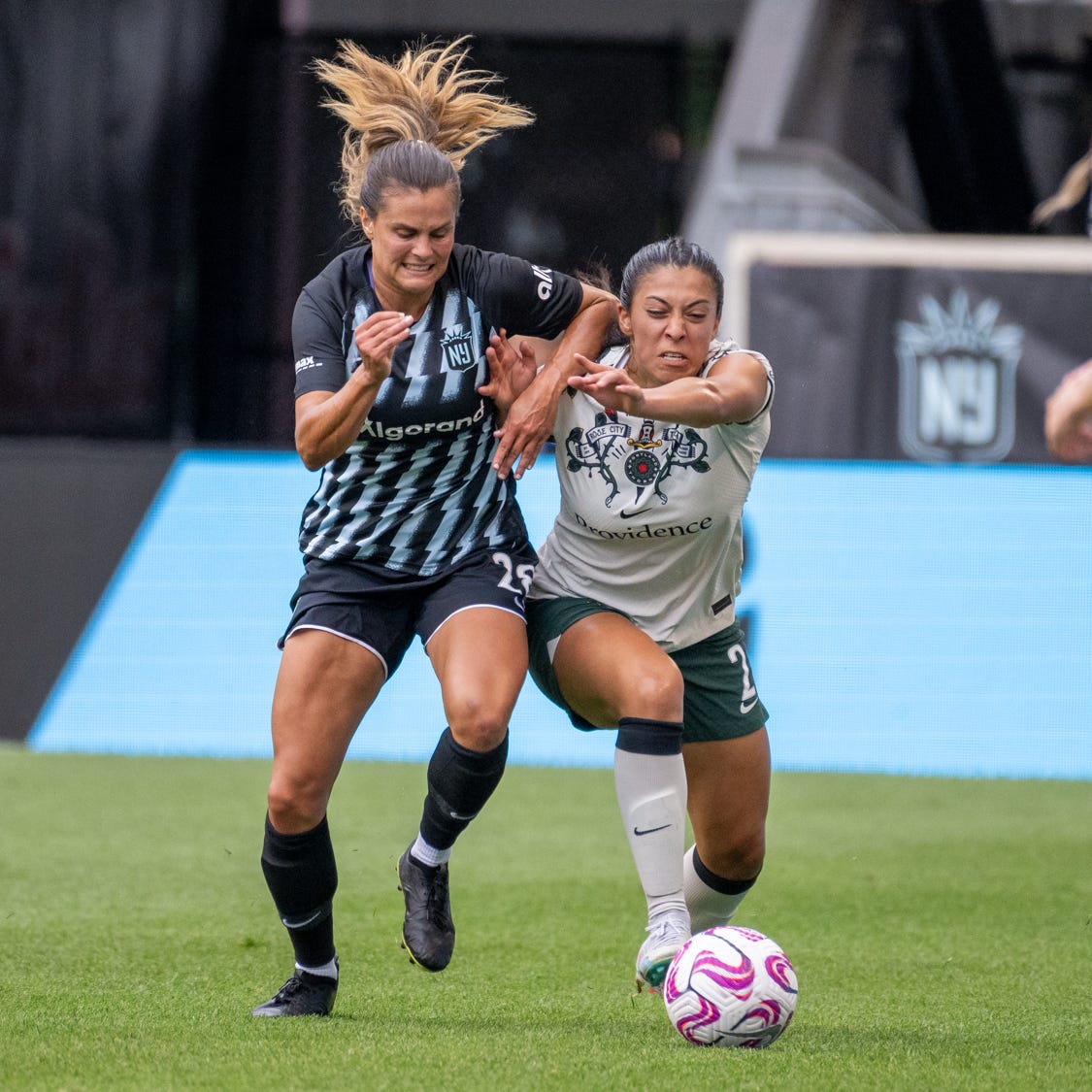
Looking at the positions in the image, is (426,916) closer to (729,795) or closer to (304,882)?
(304,882)

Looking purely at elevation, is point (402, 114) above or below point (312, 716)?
above

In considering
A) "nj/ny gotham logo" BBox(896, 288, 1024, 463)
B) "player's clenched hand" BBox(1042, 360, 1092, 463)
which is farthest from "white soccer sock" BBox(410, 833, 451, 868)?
"nj/ny gotham logo" BBox(896, 288, 1024, 463)

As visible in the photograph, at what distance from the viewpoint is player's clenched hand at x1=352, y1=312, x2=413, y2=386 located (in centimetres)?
386

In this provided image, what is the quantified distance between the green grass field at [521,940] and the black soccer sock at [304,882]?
7.3 inches

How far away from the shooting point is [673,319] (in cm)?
422

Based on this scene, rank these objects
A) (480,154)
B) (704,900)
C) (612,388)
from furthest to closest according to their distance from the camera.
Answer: (480,154) → (704,900) → (612,388)

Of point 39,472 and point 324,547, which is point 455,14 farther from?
point 324,547

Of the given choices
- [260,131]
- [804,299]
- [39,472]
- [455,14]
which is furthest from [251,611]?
[455,14]

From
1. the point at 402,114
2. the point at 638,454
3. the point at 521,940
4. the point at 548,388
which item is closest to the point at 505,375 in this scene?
the point at 548,388

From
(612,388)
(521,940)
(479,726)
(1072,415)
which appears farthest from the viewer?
(521,940)

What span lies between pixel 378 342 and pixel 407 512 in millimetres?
570

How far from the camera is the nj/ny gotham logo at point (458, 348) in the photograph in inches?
169

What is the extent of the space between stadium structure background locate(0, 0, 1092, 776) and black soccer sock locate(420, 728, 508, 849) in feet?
25.8

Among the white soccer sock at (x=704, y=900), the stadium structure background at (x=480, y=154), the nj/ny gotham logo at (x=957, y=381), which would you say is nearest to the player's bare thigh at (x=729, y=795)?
→ the white soccer sock at (x=704, y=900)
